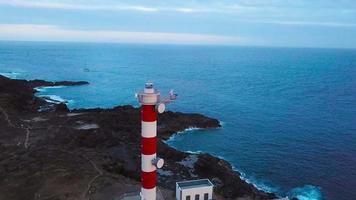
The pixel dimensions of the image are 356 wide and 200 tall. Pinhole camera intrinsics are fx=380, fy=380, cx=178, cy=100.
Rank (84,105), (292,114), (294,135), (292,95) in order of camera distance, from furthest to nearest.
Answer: (292,95), (84,105), (292,114), (294,135)

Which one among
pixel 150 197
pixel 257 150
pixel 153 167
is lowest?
pixel 257 150

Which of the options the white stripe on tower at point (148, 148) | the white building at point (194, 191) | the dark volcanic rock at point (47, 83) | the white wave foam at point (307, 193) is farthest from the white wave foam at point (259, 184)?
the dark volcanic rock at point (47, 83)

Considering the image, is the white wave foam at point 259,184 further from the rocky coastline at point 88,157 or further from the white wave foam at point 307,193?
the white wave foam at point 307,193

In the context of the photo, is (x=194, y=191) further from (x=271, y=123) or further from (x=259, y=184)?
(x=271, y=123)

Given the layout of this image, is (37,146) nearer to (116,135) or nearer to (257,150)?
(116,135)

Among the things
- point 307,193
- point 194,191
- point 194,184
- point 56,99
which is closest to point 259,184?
point 307,193

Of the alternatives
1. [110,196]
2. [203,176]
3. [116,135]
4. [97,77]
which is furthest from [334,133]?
[97,77]

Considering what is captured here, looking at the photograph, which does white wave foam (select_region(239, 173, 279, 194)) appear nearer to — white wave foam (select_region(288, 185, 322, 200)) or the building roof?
white wave foam (select_region(288, 185, 322, 200))
